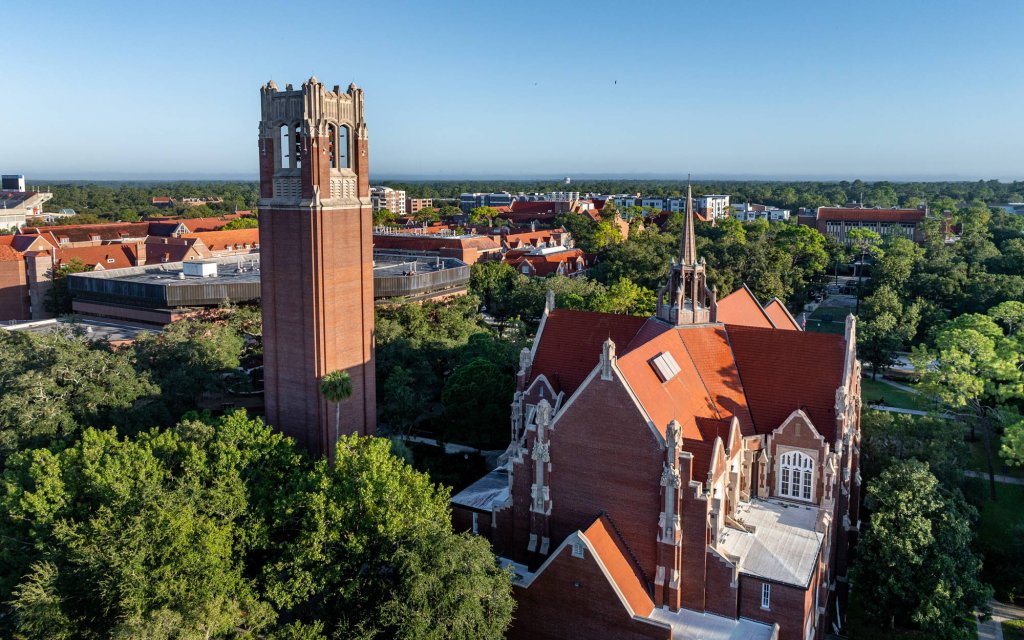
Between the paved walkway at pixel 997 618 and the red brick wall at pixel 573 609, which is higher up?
the red brick wall at pixel 573 609

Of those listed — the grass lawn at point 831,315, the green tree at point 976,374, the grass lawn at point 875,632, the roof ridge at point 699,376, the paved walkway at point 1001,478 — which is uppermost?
the roof ridge at point 699,376

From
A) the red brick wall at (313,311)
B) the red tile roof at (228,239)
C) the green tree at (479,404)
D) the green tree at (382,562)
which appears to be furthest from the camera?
the red tile roof at (228,239)

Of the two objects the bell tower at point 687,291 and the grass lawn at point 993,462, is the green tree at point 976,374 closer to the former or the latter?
the grass lawn at point 993,462

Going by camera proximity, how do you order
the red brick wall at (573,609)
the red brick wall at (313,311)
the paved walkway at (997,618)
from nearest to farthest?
1. the red brick wall at (573,609)
2. the paved walkway at (997,618)
3. the red brick wall at (313,311)

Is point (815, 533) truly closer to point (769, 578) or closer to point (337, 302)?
point (769, 578)

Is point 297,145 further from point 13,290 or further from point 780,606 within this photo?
point 13,290

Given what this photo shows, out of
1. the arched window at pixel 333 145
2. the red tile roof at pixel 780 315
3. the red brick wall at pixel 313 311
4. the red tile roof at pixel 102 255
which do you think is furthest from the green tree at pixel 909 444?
the red tile roof at pixel 102 255

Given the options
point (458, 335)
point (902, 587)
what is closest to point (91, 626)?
point (902, 587)

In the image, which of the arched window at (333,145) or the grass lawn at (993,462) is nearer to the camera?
the arched window at (333,145)

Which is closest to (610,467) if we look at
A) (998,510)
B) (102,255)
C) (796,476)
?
(796,476)
